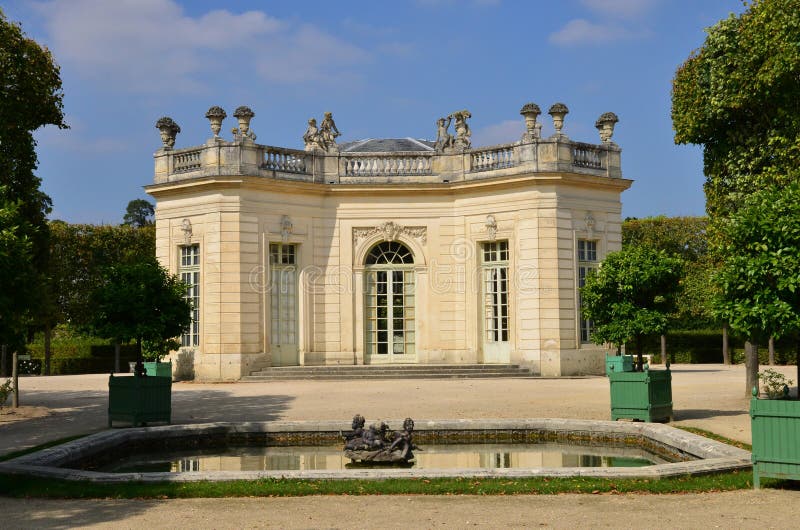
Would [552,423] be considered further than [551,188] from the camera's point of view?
No

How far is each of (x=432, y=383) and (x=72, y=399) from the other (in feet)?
24.2

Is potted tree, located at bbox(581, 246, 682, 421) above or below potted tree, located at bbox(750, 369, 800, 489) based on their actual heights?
above

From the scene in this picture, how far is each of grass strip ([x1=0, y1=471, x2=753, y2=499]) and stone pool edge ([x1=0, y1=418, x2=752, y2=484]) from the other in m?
0.09

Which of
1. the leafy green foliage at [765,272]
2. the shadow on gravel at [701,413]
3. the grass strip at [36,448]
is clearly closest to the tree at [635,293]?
the shadow on gravel at [701,413]

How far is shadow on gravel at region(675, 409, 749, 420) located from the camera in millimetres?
13967

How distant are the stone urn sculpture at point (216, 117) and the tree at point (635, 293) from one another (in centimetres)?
1216

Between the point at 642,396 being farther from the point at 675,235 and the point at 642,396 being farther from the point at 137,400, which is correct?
the point at 675,235

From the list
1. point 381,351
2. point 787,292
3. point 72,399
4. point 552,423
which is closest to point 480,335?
point 381,351

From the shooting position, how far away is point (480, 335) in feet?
79.9

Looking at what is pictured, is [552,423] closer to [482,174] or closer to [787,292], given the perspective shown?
[787,292]

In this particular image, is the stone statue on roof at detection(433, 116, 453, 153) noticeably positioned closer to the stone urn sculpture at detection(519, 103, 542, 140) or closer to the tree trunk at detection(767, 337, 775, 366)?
the stone urn sculpture at detection(519, 103, 542, 140)

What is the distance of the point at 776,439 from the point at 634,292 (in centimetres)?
599

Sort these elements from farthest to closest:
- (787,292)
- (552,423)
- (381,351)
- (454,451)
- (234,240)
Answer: (381,351)
(234,240)
(552,423)
(454,451)
(787,292)

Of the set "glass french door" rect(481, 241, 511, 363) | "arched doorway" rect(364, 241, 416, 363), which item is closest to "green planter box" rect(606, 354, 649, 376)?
"glass french door" rect(481, 241, 511, 363)
